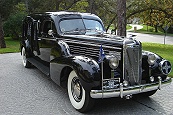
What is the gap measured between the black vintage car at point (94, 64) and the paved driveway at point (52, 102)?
0.98ft

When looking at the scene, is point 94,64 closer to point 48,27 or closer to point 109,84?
point 109,84

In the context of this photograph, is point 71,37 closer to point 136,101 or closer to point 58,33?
point 58,33

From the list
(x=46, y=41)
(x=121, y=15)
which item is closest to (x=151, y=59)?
(x=46, y=41)

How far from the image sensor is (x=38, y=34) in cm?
695

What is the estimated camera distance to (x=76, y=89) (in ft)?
15.0

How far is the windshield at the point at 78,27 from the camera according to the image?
5898 mm

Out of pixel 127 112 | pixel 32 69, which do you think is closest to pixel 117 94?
pixel 127 112

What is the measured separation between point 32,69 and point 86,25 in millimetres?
3142

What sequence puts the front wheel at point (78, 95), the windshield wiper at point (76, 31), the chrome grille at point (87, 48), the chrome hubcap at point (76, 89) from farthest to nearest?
the windshield wiper at point (76, 31) < the chrome grille at point (87, 48) < the chrome hubcap at point (76, 89) < the front wheel at point (78, 95)

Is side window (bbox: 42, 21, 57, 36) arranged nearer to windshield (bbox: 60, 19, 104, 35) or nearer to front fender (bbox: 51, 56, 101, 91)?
windshield (bbox: 60, 19, 104, 35)

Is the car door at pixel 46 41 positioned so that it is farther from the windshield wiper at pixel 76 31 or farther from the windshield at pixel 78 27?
the windshield wiper at pixel 76 31

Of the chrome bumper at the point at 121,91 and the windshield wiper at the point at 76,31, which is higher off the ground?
the windshield wiper at the point at 76,31

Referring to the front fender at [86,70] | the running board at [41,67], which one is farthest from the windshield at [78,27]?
the front fender at [86,70]

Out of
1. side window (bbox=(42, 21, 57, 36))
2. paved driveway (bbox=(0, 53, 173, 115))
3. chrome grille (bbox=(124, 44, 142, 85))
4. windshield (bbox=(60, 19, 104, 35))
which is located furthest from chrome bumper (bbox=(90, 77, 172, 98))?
side window (bbox=(42, 21, 57, 36))
